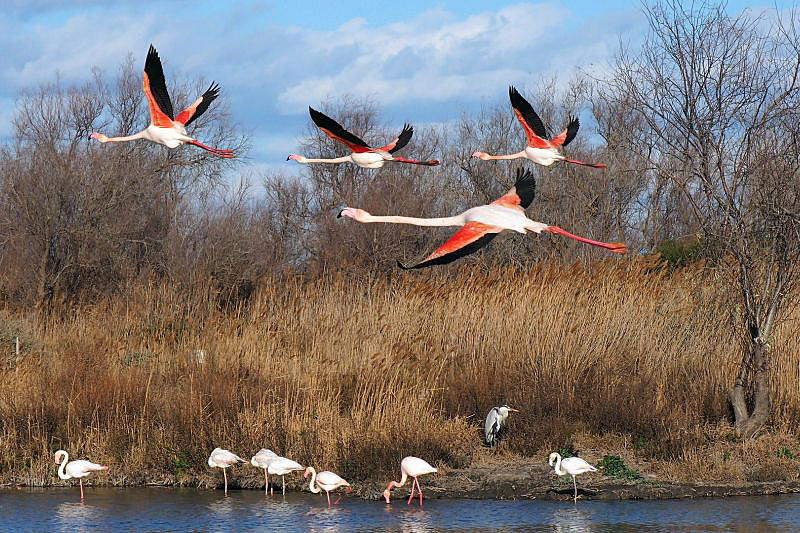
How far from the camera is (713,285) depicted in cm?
1423

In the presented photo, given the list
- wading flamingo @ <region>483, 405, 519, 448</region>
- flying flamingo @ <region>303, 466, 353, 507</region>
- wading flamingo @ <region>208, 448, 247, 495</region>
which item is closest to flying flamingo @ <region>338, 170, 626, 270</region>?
flying flamingo @ <region>303, 466, 353, 507</region>

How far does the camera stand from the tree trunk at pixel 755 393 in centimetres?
1227

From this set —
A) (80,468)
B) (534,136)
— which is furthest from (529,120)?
(80,468)

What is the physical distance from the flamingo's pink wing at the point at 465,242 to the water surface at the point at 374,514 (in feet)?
8.25

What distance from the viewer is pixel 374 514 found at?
34.0 feet

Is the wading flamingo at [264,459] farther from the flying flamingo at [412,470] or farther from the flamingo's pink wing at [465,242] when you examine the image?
the flamingo's pink wing at [465,242]

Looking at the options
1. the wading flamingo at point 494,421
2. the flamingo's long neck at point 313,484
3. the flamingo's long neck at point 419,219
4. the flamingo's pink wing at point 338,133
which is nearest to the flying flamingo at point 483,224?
the flamingo's long neck at point 419,219

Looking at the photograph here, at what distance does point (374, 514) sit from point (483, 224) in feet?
10.1

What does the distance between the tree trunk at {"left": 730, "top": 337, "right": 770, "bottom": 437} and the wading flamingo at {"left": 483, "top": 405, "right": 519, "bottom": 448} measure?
7.62ft

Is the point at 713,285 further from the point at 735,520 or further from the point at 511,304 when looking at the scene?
the point at 735,520

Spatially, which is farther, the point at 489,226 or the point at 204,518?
the point at 204,518

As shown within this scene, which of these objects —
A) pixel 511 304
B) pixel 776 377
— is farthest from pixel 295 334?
pixel 776 377

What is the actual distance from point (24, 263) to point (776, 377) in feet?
49.6

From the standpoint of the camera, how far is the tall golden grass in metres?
12.0
